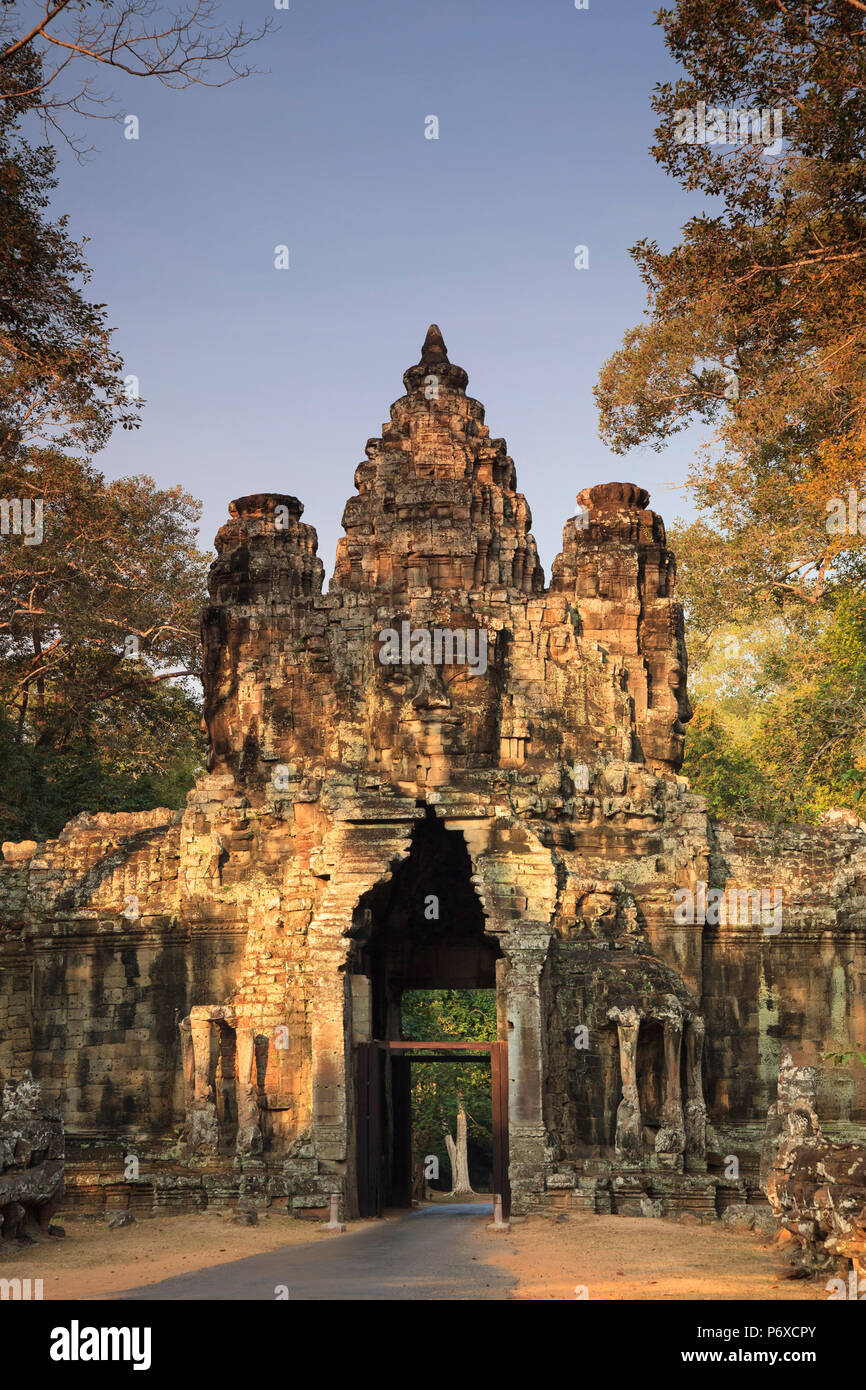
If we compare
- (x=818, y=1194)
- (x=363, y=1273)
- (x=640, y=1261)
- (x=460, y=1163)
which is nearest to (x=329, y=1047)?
(x=363, y=1273)

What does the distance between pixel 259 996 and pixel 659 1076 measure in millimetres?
5359

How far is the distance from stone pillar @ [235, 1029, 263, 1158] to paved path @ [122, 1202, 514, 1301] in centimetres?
200

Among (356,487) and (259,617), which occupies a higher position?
(356,487)

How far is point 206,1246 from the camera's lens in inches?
655

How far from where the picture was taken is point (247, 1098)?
1989cm

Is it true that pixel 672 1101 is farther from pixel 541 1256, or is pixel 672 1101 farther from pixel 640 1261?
pixel 640 1261

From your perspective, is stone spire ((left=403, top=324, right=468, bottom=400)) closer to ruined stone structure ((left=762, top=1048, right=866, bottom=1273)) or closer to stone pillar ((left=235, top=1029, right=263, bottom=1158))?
stone pillar ((left=235, top=1029, right=263, bottom=1158))

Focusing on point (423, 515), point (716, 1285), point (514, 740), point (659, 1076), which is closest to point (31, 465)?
point (423, 515)

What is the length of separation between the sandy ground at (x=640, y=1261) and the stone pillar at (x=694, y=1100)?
1.43m

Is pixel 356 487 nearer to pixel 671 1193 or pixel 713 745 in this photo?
pixel 671 1193

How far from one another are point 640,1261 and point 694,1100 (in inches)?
194

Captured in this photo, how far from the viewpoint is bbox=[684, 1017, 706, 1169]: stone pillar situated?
1952cm

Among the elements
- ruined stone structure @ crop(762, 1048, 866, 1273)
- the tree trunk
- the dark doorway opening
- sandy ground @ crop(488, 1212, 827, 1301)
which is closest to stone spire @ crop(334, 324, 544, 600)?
the dark doorway opening

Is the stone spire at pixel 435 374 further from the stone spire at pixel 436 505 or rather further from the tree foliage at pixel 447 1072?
the tree foliage at pixel 447 1072
